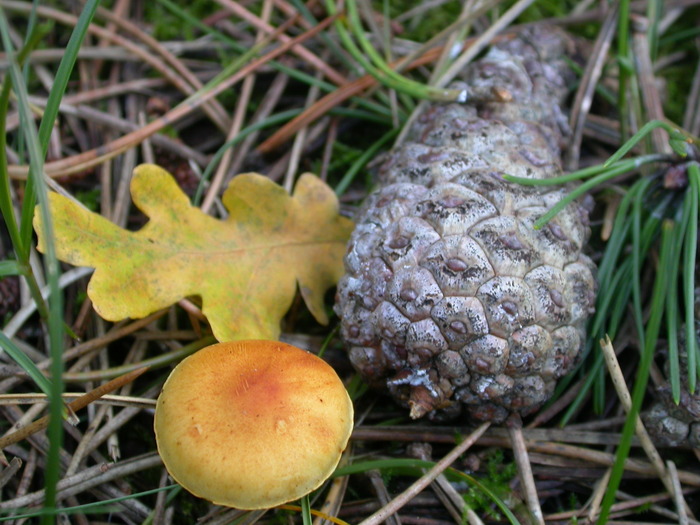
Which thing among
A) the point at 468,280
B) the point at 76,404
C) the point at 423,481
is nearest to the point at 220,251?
the point at 76,404

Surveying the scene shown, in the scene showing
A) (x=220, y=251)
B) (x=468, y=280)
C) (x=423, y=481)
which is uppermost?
(x=468, y=280)

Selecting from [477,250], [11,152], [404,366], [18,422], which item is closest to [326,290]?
[404,366]

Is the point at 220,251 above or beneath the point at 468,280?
beneath

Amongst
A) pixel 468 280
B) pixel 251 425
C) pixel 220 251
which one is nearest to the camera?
pixel 251 425

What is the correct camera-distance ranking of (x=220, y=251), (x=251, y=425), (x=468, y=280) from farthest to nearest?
1. (x=220, y=251)
2. (x=468, y=280)
3. (x=251, y=425)

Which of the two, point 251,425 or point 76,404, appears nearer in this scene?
point 251,425

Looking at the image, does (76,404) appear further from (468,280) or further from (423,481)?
(468,280)

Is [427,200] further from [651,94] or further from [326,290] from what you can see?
[651,94]

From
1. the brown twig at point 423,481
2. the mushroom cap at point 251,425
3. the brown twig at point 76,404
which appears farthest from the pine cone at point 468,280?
the brown twig at point 76,404
